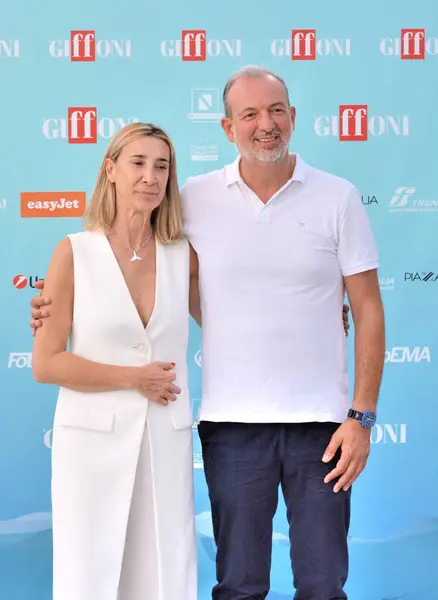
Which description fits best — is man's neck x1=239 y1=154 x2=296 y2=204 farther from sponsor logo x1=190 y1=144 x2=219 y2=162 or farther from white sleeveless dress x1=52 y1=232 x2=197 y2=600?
sponsor logo x1=190 y1=144 x2=219 y2=162

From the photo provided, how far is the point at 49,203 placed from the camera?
3625mm

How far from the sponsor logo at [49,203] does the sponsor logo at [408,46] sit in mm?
1337

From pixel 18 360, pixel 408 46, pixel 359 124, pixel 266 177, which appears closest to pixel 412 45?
pixel 408 46

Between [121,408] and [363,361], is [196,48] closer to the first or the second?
[363,361]

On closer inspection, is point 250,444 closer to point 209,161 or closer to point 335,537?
point 335,537

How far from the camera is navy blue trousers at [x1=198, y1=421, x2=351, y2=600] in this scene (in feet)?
7.68

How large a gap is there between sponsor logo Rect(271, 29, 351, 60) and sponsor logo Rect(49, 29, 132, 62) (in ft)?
1.97

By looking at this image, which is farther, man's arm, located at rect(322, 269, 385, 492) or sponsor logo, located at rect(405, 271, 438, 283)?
sponsor logo, located at rect(405, 271, 438, 283)

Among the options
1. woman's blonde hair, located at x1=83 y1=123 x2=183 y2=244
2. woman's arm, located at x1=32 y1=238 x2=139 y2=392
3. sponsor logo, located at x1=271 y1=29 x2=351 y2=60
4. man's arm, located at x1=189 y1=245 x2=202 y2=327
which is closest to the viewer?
woman's arm, located at x1=32 y1=238 x2=139 y2=392

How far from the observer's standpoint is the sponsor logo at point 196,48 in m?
3.60

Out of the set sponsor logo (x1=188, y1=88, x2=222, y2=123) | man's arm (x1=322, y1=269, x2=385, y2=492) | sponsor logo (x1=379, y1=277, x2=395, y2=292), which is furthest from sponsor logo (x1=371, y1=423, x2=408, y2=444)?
sponsor logo (x1=188, y1=88, x2=222, y2=123)

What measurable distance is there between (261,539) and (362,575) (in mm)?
1511

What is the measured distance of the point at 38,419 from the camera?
144 inches

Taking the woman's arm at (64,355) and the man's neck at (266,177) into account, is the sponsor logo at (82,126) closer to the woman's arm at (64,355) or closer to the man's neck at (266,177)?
the man's neck at (266,177)
